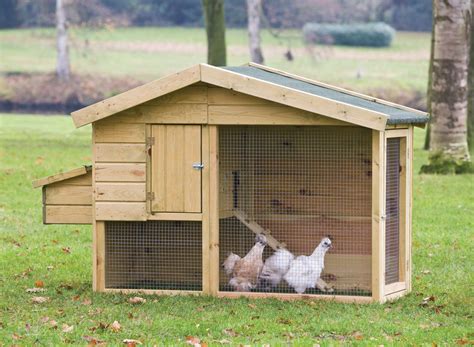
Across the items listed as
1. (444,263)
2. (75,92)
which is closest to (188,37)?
(75,92)

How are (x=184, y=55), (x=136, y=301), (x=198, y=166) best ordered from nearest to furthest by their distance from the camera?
(x=136, y=301), (x=198, y=166), (x=184, y=55)

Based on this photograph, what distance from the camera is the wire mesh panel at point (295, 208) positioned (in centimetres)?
918

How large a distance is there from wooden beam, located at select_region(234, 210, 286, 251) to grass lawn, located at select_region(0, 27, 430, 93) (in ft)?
105

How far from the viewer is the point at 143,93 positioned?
8.88m

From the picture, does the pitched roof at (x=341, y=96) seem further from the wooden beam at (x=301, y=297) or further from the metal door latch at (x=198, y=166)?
the wooden beam at (x=301, y=297)

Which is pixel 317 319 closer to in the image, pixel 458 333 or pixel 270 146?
pixel 458 333

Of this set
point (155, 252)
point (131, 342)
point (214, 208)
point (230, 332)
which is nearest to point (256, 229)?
point (214, 208)

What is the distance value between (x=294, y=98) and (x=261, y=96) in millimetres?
259

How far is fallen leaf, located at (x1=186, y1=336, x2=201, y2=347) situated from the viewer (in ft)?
23.8

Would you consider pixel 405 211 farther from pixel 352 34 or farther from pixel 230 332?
pixel 352 34

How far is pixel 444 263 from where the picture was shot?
35.4 feet

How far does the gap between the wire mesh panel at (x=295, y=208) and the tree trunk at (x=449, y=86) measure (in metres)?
8.77

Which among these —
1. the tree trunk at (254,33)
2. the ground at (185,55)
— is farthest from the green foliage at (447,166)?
→ the tree trunk at (254,33)

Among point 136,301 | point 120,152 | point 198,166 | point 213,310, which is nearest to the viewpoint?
point 213,310
